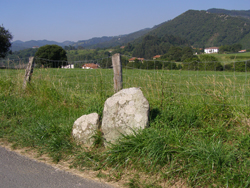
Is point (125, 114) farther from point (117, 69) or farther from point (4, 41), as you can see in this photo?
point (4, 41)

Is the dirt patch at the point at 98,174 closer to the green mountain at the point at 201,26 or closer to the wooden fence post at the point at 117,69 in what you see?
the wooden fence post at the point at 117,69

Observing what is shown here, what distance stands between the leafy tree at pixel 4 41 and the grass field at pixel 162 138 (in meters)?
41.5

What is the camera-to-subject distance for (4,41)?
135ft

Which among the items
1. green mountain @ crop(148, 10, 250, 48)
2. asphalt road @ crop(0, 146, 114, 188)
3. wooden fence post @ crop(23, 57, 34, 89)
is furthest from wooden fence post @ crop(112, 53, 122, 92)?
green mountain @ crop(148, 10, 250, 48)

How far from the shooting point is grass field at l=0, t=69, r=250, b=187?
297 centimetres

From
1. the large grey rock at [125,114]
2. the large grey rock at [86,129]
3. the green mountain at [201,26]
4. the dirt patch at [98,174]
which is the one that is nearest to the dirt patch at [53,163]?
the dirt patch at [98,174]

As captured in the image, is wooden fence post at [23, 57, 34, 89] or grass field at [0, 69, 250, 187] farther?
wooden fence post at [23, 57, 34, 89]

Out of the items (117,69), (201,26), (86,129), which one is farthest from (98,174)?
(201,26)

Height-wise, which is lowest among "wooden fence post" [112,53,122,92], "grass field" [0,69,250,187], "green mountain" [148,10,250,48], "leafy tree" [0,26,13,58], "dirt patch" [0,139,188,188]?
"dirt patch" [0,139,188,188]

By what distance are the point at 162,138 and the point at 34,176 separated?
2.11 metres

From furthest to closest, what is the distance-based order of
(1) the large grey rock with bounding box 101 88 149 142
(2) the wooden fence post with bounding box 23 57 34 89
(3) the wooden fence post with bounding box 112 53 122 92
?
(2) the wooden fence post with bounding box 23 57 34 89, (3) the wooden fence post with bounding box 112 53 122 92, (1) the large grey rock with bounding box 101 88 149 142

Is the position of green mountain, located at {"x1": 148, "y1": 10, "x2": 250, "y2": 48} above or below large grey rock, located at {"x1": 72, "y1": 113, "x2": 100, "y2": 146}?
above

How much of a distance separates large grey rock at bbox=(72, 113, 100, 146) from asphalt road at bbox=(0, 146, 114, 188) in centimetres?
80

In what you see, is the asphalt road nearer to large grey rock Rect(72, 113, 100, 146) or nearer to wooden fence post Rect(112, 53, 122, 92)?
large grey rock Rect(72, 113, 100, 146)
